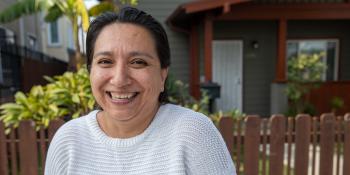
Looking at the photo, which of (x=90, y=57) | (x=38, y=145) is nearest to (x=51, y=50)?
(x=38, y=145)

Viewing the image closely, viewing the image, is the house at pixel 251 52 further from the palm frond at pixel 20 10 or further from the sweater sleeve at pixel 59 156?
the sweater sleeve at pixel 59 156

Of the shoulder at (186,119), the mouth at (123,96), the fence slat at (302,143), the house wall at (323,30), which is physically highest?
the house wall at (323,30)

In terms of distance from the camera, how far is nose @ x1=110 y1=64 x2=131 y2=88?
1.33 m

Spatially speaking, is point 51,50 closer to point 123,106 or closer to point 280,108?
point 280,108

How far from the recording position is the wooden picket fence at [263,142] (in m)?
3.17

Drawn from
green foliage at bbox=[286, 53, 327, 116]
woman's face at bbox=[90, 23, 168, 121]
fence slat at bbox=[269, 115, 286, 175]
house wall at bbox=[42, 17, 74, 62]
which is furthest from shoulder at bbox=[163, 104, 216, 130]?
house wall at bbox=[42, 17, 74, 62]

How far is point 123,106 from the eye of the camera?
4.62 ft

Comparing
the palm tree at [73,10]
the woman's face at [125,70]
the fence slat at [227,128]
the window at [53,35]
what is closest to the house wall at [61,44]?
the window at [53,35]

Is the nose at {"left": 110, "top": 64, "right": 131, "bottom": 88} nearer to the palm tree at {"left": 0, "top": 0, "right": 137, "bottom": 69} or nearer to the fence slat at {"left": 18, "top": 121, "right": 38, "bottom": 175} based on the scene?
the fence slat at {"left": 18, "top": 121, "right": 38, "bottom": 175}

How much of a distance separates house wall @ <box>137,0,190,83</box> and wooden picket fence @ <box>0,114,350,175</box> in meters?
6.07

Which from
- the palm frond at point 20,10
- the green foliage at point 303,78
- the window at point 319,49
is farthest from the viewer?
the window at point 319,49

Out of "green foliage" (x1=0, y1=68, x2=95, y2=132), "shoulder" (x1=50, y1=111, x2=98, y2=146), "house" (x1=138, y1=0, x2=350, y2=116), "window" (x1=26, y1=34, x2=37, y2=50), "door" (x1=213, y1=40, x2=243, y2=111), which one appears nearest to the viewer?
"shoulder" (x1=50, y1=111, x2=98, y2=146)

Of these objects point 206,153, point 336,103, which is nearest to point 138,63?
point 206,153

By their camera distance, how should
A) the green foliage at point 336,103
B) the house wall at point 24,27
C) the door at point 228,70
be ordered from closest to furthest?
the green foliage at point 336,103
the door at point 228,70
the house wall at point 24,27
